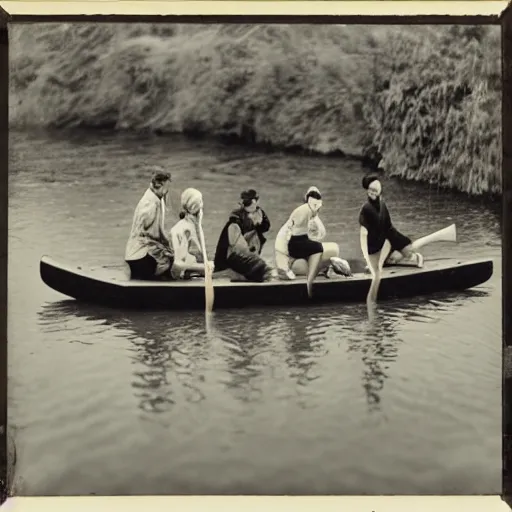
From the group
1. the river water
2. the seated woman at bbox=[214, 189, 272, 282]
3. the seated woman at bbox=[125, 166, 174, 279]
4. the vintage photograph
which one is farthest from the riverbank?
the seated woman at bbox=[214, 189, 272, 282]

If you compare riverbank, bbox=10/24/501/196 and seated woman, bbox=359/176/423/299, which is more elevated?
riverbank, bbox=10/24/501/196

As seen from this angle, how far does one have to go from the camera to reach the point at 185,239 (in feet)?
11.0

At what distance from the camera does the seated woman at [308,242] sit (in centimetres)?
338

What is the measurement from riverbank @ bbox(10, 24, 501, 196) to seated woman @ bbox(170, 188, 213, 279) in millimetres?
444

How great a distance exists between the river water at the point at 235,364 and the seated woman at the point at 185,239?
0.21 feet

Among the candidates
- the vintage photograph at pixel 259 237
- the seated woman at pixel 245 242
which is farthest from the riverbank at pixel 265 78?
the seated woman at pixel 245 242

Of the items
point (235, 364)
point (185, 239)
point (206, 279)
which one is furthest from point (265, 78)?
point (235, 364)

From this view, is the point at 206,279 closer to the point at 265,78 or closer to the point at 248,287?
the point at 248,287

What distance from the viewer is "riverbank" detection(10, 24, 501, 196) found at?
11.0 feet

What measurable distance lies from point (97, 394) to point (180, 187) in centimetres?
119

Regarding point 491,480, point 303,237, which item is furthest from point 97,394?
point 491,480

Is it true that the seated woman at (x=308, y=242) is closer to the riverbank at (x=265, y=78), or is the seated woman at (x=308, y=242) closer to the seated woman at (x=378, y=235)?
the seated woman at (x=378, y=235)

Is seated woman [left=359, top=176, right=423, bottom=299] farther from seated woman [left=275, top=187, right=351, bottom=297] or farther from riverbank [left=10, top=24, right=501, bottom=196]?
riverbank [left=10, top=24, right=501, bottom=196]

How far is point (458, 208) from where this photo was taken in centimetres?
342
